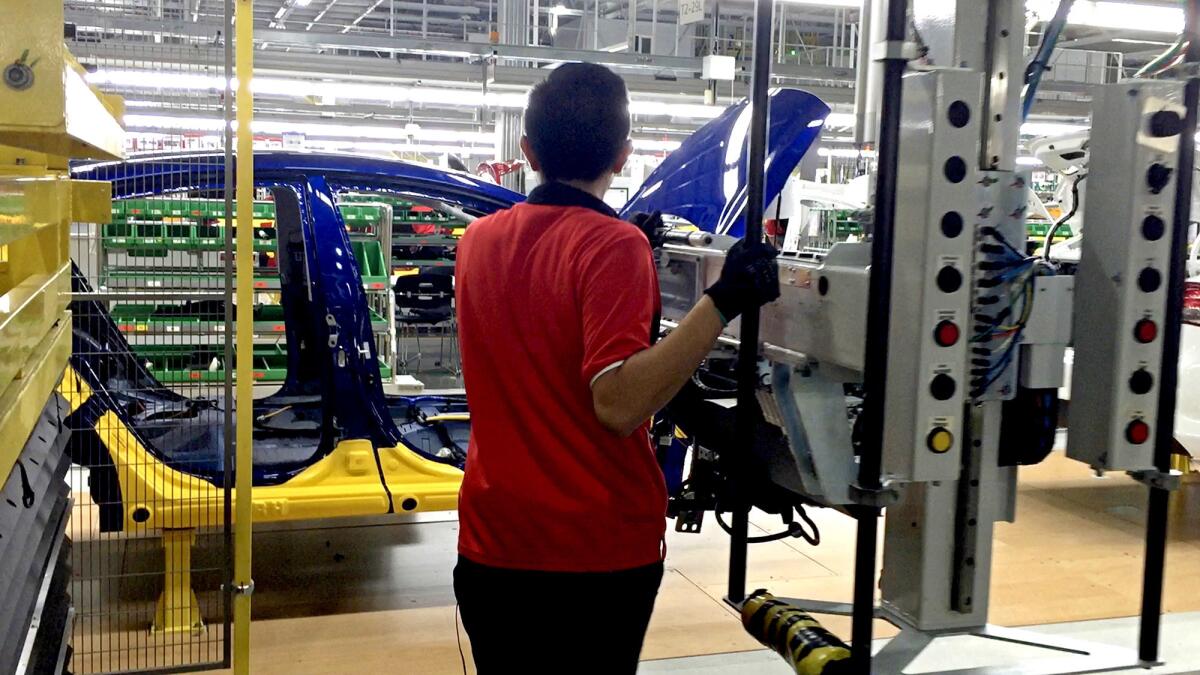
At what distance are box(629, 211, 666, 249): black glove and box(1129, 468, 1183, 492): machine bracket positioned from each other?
1.37 m

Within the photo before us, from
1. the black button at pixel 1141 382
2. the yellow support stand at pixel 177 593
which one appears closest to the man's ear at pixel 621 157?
the black button at pixel 1141 382

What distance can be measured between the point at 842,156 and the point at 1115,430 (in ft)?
54.4

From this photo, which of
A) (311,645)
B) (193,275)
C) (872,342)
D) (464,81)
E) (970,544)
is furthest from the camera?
(464,81)

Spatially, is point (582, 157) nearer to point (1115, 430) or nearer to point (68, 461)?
point (1115, 430)

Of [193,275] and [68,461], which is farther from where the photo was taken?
[193,275]

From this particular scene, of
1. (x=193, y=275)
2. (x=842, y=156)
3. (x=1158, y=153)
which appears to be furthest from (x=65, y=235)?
(x=842, y=156)

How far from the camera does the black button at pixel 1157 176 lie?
2.47m

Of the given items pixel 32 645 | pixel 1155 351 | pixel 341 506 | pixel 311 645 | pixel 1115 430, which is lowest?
pixel 311 645

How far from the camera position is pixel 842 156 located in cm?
1855

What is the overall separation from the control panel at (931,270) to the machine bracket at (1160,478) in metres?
0.62

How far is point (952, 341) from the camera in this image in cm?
227

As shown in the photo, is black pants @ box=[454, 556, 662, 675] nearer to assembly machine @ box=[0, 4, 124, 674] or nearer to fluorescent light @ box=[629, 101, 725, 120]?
assembly machine @ box=[0, 4, 124, 674]

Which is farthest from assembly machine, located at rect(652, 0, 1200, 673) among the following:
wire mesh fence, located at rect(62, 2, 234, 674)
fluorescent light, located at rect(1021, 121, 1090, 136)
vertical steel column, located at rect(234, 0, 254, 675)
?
fluorescent light, located at rect(1021, 121, 1090, 136)

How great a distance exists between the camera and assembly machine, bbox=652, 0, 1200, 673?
Answer: 7.35 ft
